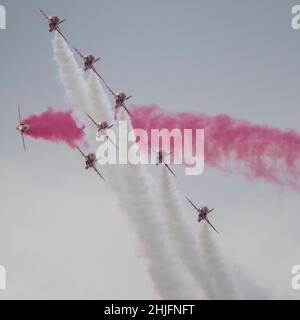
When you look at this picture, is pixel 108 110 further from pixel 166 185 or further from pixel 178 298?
pixel 178 298

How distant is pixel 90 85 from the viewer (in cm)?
9112

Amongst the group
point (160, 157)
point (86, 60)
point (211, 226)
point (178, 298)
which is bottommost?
point (178, 298)

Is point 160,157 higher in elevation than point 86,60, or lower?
lower

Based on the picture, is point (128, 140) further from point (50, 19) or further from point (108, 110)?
point (50, 19)

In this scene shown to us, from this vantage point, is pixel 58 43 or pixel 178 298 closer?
pixel 178 298

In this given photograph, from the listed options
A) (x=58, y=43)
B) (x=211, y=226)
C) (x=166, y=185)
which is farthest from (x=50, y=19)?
(x=211, y=226)

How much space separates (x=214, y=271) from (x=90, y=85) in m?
28.5

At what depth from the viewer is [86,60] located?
92.9 meters

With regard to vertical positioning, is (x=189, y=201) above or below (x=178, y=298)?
above

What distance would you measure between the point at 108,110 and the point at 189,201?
1569cm
